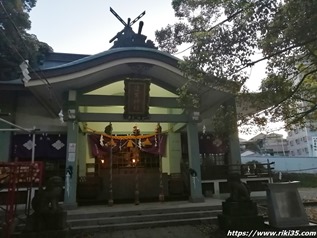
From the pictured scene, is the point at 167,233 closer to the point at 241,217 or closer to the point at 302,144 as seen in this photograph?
the point at 241,217

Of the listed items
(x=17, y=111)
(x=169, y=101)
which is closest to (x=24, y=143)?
(x=17, y=111)

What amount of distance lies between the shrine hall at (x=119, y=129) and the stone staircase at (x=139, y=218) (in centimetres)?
125

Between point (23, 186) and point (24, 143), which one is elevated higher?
point (24, 143)

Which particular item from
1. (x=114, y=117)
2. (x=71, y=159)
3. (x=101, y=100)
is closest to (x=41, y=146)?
(x=71, y=159)

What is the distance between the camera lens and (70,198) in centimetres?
915

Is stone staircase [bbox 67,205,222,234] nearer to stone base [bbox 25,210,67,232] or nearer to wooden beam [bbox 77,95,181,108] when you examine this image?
stone base [bbox 25,210,67,232]

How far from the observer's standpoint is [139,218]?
8195 millimetres

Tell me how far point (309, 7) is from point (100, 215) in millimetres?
8038

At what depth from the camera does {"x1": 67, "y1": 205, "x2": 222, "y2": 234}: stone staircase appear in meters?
7.76

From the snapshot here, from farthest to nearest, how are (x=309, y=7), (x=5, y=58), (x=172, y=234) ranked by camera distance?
1. (x=5, y=58)
2. (x=172, y=234)
3. (x=309, y=7)

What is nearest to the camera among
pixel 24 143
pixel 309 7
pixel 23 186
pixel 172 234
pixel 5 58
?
pixel 309 7

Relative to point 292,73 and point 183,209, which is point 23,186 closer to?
point 183,209

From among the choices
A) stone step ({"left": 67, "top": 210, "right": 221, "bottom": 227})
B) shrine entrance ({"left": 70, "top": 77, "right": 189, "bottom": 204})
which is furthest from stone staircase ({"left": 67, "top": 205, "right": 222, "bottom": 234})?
shrine entrance ({"left": 70, "top": 77, "right": 189, "bottom": 204})

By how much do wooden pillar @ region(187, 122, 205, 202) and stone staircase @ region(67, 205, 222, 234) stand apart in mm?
1095
